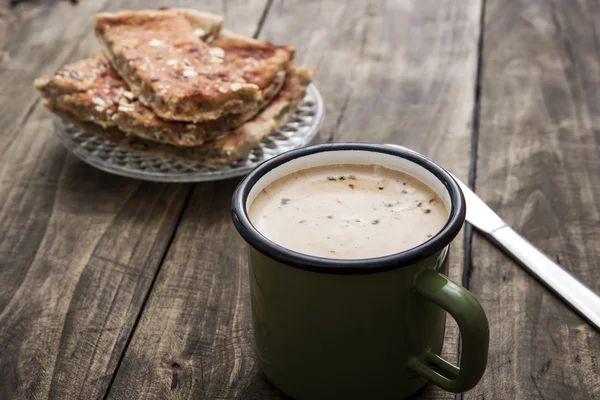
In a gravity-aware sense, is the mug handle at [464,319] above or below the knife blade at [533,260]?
above

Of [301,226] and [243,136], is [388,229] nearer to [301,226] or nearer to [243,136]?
[301,226]

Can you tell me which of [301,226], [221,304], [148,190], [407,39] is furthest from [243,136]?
[407,39]

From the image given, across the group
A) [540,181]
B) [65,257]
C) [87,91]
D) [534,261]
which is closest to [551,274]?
[534,261]

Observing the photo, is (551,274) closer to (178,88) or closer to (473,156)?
(473,156)

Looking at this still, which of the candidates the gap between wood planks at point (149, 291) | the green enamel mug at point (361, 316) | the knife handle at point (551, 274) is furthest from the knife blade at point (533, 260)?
the gap between wood planks at point (149, 291)

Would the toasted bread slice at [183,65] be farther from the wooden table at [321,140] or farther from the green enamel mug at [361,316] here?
the green enamel mug at [361,316]

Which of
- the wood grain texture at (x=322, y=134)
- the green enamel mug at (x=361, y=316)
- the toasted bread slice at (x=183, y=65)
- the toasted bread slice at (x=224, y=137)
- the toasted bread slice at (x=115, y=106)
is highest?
the green enamel mug at (x=361, y=316)
